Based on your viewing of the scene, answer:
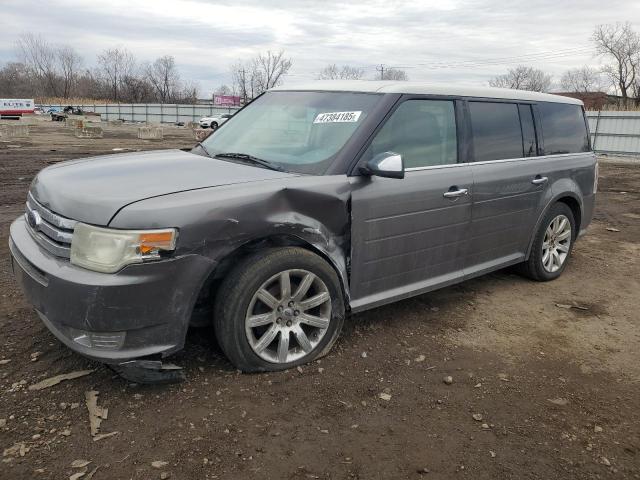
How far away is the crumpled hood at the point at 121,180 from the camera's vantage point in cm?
275

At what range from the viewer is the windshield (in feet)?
11.5

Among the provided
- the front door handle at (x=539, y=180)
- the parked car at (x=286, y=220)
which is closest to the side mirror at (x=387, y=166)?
the parked car at (x=286, y=220)

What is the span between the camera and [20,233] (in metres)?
3.31

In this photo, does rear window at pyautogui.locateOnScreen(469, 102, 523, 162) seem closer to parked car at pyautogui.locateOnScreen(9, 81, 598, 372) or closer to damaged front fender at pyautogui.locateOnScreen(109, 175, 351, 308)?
parked car at pyautogui.locateOnScreen(9, 81, 598, 372)

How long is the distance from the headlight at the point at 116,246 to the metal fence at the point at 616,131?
24939 mm

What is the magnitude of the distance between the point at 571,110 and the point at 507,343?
2.81 meters

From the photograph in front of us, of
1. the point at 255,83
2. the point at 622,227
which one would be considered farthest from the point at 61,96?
the point at 622,227

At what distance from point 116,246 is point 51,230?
1.82 ft

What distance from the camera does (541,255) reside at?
16.8ft

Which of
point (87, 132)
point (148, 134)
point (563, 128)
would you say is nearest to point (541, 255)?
point (563, 128)

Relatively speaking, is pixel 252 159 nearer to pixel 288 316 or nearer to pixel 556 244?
pixel 288 316

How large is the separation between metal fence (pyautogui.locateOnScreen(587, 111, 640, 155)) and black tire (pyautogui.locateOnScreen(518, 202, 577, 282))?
69.2 ft

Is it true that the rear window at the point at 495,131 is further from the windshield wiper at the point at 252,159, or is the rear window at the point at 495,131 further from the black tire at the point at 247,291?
the black tire at the point at 247,291

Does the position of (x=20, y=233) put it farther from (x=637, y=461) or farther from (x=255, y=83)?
(x=255, y=83)
